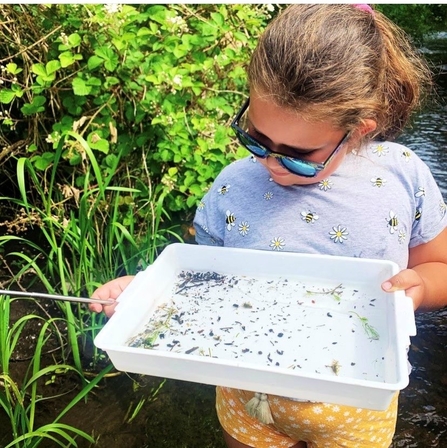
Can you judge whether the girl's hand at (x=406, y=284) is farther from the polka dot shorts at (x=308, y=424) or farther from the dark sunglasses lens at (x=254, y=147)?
the dark sunglasses lens at (x=254, y=147)

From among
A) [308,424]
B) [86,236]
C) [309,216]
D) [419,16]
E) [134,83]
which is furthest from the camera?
[419,16]

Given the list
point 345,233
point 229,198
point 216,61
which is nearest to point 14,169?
point 216,61

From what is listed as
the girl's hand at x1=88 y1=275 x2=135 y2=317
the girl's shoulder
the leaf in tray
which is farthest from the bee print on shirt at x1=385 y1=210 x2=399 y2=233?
the girl's hand at x1=88 y1=275 x2=135 y2=317

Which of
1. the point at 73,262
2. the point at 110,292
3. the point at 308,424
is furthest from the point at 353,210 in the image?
the point at 73,262

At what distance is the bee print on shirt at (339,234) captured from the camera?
1246 mm

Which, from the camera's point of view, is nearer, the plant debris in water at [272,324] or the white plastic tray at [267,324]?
the white plastic tray at [267,324]

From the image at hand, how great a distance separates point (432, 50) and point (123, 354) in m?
6.74

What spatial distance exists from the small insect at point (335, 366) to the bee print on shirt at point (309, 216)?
34 centimetres

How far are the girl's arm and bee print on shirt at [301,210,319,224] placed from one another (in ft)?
0.77

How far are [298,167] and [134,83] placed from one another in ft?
4.18

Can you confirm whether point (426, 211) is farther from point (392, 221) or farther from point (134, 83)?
point (134, 83)

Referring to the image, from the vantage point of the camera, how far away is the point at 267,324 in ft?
3.86

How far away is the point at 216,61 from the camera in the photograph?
241 centimetres

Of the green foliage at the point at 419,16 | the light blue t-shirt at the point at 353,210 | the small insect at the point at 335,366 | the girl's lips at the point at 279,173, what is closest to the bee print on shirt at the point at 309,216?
the light blue t-shirt at the point at 353,210
